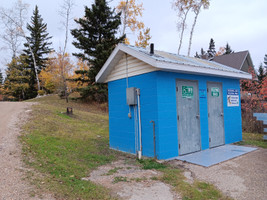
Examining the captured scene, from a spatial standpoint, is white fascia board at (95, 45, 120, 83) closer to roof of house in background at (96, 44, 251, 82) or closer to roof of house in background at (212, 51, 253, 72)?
roof of house in background at (96, 44, 251, 82)

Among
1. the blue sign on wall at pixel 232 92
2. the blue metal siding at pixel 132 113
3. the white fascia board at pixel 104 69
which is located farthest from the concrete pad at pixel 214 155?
the white fascia board at pixel 104 69

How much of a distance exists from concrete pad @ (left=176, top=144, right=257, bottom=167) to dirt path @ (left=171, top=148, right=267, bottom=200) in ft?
0.62

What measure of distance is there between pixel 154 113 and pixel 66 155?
2.83m

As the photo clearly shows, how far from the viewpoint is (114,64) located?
6.95 meters

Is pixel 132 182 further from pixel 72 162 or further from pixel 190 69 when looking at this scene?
pixel 190 69

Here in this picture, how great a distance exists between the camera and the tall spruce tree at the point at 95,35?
17703mm

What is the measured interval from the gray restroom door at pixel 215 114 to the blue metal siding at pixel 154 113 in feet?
0.84

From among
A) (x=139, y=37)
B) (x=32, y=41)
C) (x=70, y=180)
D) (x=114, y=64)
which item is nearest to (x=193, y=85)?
(x=114, y=64)

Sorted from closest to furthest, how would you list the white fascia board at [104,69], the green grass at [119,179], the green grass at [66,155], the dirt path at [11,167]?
the dirt path at [11,167]
the green grass at [66,155]
the green grass at [119,179]
the white fascia board at [104,69]

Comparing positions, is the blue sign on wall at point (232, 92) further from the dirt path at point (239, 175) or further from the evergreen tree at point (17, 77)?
the evergreen tree at point (17, 77)

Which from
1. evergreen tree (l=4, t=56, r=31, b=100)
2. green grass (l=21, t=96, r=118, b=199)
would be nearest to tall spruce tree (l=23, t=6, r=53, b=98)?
evergreen tree (l=4, t=56, r=31, b=100)

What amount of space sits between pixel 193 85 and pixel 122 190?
4.04m

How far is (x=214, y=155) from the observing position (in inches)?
230

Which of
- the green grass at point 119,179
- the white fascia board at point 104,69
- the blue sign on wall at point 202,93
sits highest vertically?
the white fascia board at point 104,69
